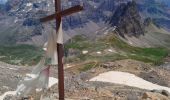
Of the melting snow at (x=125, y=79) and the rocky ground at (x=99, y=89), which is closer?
the rocky ground at (x=99, y=89)

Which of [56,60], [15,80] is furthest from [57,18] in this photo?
[15,80]

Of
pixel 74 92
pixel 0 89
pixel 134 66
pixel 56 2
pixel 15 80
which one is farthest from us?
pixel 134 66

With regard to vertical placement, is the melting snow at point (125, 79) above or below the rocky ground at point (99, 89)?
below

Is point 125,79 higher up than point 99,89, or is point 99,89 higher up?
point 99,89

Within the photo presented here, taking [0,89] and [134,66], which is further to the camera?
[134,66]

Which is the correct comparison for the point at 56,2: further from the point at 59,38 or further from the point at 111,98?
the point at 111,98

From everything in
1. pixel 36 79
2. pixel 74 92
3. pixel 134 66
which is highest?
pixel 36 79

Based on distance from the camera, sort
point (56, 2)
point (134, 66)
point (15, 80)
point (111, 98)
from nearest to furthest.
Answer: point (56, 2), point (111, 98), point (15, 80), point (134, 66)

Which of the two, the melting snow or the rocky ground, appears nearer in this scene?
the rocky ground

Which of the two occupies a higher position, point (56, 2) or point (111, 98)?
point (56, 2)

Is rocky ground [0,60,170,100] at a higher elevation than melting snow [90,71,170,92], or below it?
higher

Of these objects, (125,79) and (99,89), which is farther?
(125,79)
